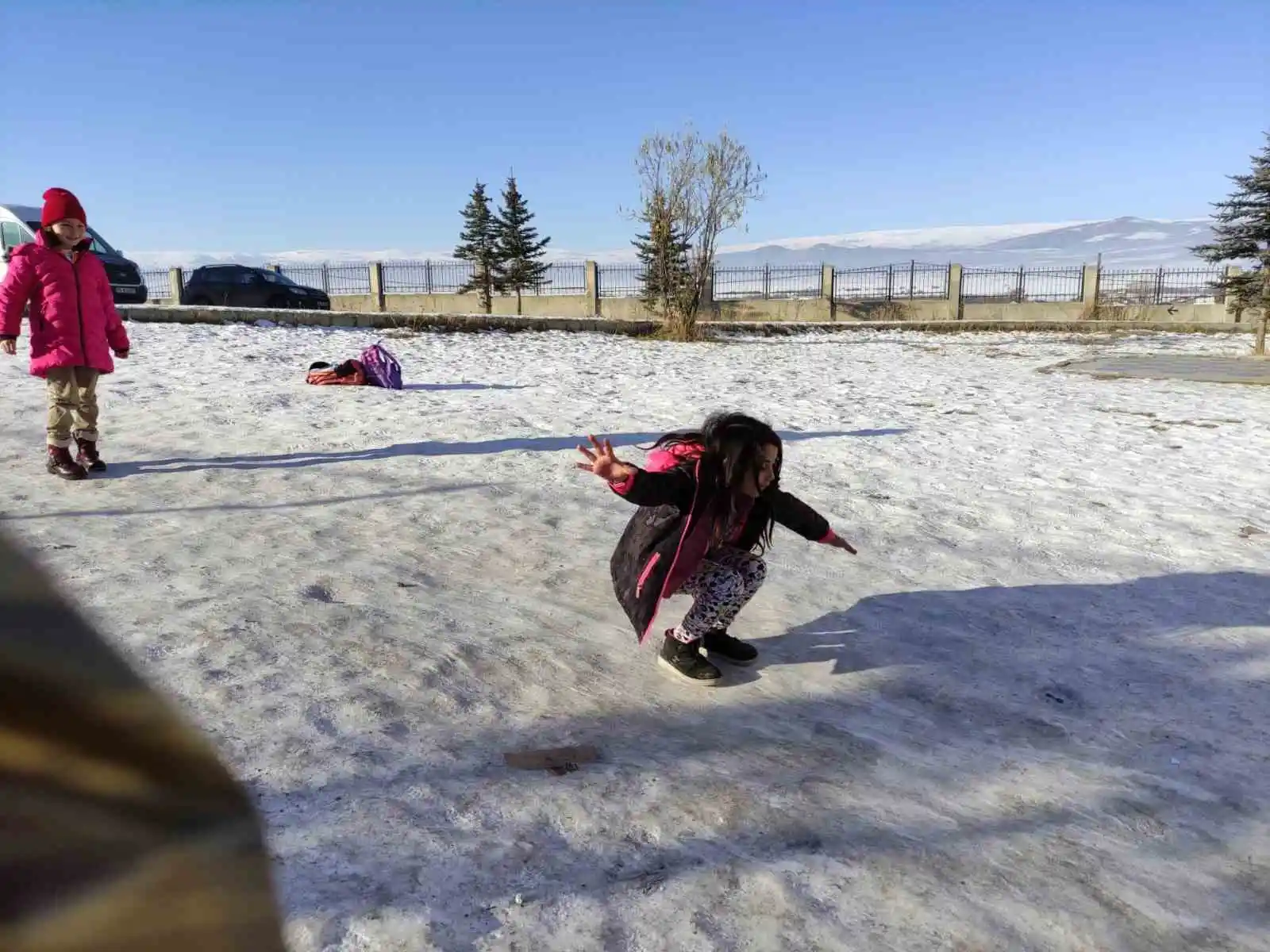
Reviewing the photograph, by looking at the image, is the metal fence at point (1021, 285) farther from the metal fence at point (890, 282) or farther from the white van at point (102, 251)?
the white van at point (102, 251)

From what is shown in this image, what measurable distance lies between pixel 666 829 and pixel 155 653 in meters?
1.75

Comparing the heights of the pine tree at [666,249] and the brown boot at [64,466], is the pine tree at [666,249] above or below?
above

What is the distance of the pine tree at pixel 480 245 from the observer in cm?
3544

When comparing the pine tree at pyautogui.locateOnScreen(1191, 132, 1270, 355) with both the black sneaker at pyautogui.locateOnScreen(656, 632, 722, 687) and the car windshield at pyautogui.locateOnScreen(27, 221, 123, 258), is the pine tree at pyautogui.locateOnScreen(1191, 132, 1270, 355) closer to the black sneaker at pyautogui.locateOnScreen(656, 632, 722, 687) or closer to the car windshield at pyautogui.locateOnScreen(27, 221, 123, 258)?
the black sneaker at pyautogui.locateOnScreen(656, 632, 722, 687)

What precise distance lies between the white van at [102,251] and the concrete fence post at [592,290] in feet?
47.7

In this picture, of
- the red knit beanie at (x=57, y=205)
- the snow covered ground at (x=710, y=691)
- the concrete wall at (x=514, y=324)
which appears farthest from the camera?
the concrete wall at (x=514, y=324)

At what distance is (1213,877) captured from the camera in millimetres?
2047

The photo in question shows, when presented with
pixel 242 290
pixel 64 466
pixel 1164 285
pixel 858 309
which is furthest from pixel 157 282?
pixel 1164 285

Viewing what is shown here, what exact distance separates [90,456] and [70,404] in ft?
1.05

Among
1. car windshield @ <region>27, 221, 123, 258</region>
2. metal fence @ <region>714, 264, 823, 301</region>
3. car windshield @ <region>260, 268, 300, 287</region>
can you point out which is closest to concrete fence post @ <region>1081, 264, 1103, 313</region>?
metal fence @ <region>714, 264, 823, 301</region>

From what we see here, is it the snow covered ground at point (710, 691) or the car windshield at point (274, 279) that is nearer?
the snow covered ground at point (710, 691)

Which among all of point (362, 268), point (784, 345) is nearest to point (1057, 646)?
point (784, 345)

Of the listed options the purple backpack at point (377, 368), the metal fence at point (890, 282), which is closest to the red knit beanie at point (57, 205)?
the purple backpack at point (377, 368)

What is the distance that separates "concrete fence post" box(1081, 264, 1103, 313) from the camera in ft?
97.9
